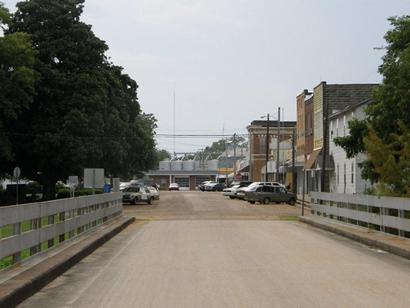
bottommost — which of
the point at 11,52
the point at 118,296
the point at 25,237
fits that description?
the point at 118,296

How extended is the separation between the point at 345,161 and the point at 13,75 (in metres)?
24.1

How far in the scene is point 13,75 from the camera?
136 ft

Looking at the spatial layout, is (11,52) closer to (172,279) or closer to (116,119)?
(116,119)

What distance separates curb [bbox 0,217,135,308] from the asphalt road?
149 mm

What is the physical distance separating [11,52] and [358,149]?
24.5 meters

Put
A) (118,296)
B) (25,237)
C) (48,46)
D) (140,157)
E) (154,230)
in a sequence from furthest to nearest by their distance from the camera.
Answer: (140,157) → (48,46) → (154,230) → (25,237) → (118,296)

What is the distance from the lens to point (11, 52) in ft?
138

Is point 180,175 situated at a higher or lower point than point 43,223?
higher

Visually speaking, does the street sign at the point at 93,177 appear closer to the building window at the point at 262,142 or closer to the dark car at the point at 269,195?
the dark car at the point at 269,195

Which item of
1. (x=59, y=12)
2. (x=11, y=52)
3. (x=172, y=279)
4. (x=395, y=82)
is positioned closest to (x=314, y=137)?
(x=59, y=12)

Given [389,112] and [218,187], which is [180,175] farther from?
[389,112]

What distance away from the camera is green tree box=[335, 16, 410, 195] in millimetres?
20047

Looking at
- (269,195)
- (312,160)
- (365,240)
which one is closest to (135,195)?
(269,195)

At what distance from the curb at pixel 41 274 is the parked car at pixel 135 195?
3985 cm
